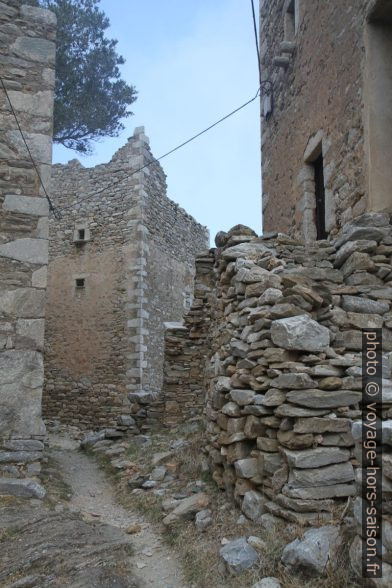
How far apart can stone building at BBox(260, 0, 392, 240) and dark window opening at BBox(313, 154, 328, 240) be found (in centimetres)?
1

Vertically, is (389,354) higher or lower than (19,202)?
lower

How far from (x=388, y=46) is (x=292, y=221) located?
2460mm

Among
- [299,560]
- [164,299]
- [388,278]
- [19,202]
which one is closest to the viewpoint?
[299,560]

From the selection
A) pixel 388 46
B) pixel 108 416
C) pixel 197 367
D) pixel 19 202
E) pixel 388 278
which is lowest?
pixel 108 416

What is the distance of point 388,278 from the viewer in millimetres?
3922

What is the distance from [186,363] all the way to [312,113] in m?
4.57

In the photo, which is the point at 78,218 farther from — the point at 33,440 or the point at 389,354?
the point at 389,354

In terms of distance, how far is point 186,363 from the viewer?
8688 mm

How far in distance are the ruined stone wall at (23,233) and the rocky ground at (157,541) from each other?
1.82 ft

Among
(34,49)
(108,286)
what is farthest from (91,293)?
(34,49)

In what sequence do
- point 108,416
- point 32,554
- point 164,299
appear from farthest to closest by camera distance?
point 164,299 → point 108,416 → point 32,554

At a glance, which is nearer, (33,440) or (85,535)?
(85,535)

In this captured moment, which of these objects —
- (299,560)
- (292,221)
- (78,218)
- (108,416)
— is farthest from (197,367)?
(78,218)

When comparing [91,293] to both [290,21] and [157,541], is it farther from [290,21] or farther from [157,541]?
[157,541]
